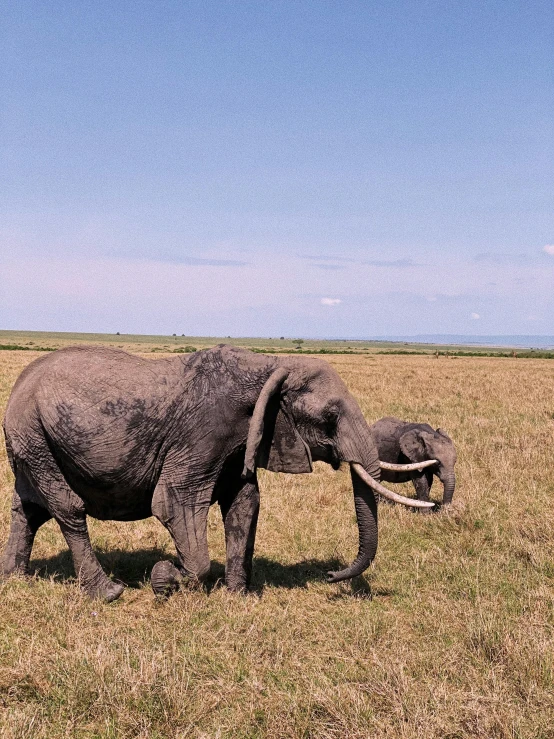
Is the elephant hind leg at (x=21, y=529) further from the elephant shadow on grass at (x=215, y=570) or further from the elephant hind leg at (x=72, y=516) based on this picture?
the elephant hind leg at (x=72, y=516)

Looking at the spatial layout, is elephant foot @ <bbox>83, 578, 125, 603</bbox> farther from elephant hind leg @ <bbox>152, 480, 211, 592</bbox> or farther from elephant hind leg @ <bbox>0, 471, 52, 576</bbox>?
elephant hind leg @ <bbox>0, 471, 52, 576</bbox>

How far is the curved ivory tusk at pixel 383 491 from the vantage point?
18.4 ft

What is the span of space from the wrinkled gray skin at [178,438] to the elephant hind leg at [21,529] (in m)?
0.43

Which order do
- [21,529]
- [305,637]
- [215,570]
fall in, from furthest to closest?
[215,570], [21,529], [305,637]

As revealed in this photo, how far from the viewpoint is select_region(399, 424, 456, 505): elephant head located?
9.65 m

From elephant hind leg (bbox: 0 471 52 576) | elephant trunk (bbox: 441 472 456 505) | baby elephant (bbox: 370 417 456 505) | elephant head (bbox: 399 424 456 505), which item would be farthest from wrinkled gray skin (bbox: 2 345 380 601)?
elephant head (bbox: 399 424 456 505)

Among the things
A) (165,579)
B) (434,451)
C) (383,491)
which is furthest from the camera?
(434,451)

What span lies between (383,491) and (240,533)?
5.19 feet

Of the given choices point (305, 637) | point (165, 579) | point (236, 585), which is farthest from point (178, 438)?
point (305, 637)

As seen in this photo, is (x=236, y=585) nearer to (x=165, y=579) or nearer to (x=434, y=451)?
(x=165, y=579)

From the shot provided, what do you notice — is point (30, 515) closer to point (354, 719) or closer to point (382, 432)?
point (354, 719)

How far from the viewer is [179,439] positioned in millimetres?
5910

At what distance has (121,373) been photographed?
19.9 ft

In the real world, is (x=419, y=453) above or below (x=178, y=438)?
below
